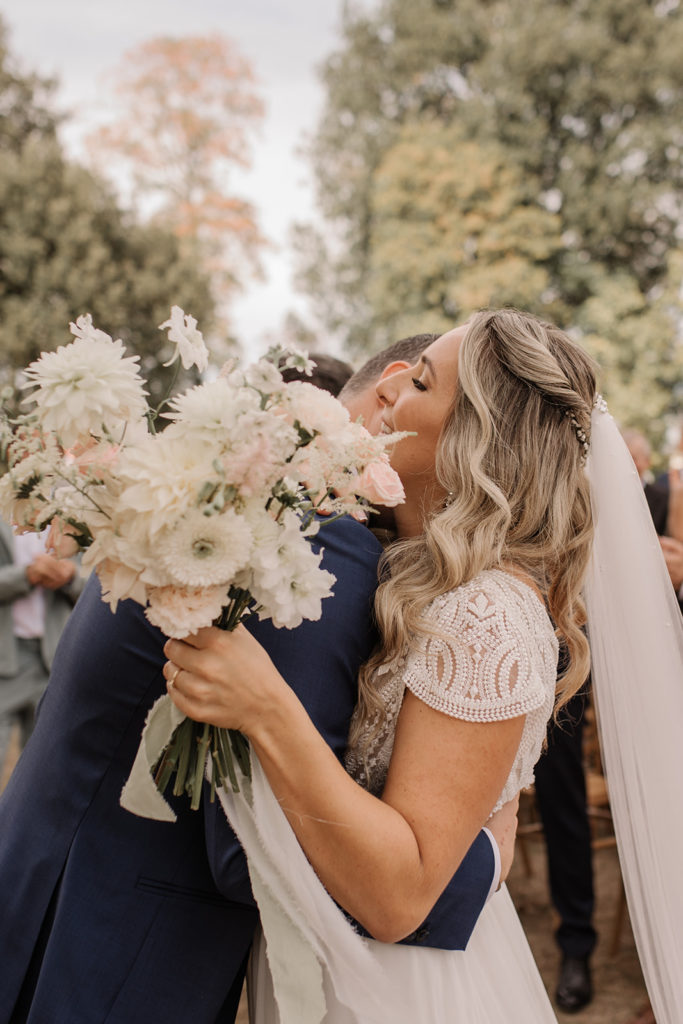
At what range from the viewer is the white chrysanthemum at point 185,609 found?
1.30 metres

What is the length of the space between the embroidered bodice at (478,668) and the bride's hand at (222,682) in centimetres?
34

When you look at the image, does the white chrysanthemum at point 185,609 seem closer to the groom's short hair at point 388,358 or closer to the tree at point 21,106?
the groom's short hair at point 388,358

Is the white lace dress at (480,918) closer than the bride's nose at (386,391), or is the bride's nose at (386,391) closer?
the white lace dress at (480,918)

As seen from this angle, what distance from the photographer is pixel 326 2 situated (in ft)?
67.5

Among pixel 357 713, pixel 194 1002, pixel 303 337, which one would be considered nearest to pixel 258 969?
pixel 194 1002

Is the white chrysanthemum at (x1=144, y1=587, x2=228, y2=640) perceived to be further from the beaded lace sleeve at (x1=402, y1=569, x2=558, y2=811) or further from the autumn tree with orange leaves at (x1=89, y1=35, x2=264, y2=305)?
the autumn tree with orange leaves at (x1=89, y1=35, x2=264, y2=305)

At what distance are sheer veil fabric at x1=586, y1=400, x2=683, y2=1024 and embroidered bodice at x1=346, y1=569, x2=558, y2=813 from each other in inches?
22.6

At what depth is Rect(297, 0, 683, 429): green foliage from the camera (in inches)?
677

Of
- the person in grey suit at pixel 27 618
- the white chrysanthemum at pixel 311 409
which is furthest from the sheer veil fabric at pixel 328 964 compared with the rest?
the person in grey suit at pixel 27 618

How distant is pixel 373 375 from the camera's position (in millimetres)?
2939

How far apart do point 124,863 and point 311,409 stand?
1.02 metres

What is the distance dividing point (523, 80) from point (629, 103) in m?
2.31

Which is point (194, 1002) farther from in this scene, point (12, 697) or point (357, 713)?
point (12, 697)

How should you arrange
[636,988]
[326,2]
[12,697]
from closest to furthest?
1. [636,988]
2. [12,697]
3. [326,2]
